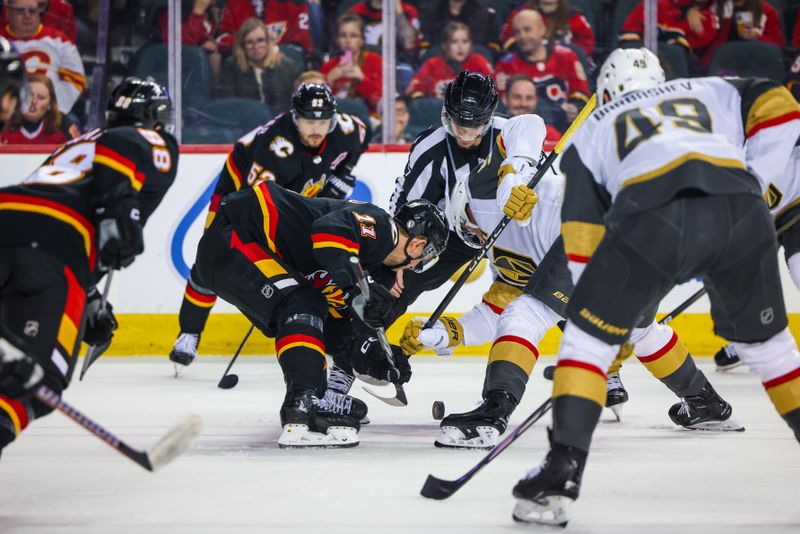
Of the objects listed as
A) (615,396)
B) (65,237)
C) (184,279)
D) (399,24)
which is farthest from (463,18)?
(65,237)

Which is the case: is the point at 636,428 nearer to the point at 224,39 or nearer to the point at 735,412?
the point at 735,412

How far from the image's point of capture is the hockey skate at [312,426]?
3.27 meters

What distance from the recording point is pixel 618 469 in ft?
9.95

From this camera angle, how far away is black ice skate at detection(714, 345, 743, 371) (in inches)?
213

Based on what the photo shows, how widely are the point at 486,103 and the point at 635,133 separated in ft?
6.04

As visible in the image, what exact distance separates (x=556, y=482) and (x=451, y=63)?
13.9 feet

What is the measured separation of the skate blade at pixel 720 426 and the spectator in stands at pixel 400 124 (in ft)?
9.32

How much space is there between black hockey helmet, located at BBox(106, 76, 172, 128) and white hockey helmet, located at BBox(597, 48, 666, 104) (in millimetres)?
1132

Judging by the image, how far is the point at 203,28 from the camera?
20.0 feet

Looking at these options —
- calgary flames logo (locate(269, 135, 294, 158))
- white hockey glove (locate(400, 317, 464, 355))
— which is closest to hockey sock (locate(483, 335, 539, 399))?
white hockey glove (locate(400, 317, 464, 355))

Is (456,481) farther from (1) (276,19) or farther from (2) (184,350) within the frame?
(1) (276,19)

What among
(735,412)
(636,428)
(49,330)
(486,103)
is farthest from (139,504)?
(735,412)

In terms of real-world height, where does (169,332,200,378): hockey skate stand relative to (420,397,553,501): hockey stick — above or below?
below

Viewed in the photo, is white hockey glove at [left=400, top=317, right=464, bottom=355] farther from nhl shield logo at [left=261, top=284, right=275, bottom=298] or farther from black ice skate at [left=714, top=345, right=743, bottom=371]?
black ice skate at [left=714, top=345, right=743, bottom=371]
